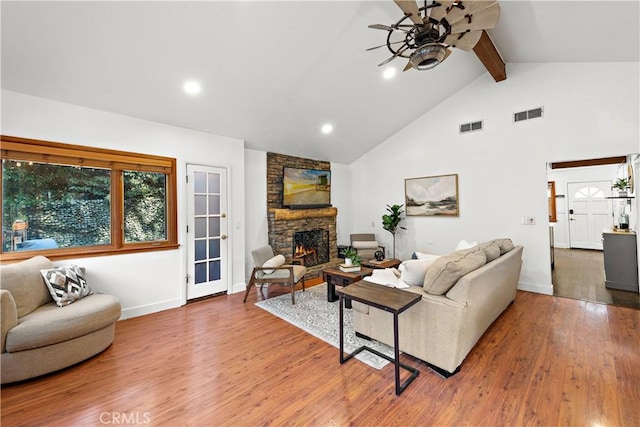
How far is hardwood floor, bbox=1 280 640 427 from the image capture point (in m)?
1.80

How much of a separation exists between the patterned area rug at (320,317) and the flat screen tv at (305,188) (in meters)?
1.95

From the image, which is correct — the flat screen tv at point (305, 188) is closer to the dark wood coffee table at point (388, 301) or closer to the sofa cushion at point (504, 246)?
the dark wood coffee table at point (388, 301)

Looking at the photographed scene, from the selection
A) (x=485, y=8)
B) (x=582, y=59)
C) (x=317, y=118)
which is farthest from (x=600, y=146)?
(x=317, y=118)

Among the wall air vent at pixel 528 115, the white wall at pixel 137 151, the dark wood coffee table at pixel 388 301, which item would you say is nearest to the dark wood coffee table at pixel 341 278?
the dark wood coffee table at pixel 388 301

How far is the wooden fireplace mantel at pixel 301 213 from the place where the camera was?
17.0 feet

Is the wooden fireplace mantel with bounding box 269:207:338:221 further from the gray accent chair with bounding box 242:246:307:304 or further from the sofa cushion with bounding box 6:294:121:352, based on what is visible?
the sofa cushion with bounding box 6:294:121:352

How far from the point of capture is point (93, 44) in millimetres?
2535

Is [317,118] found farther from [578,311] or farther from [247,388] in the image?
[578,311]

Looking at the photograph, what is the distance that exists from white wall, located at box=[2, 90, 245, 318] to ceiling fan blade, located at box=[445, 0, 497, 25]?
3.56 m

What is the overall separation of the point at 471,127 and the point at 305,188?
3.52m

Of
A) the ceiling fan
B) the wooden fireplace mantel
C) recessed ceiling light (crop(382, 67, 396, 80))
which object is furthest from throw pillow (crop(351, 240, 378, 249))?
the ceiling fan

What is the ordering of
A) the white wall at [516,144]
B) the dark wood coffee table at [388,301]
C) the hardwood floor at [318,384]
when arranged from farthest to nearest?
1. the white wall at [516,144]
2. the dark wood coffee table at [388,301]
3. the hardwood floor at [318,384]

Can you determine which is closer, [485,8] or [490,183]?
[485,8]

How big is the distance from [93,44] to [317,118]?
306cm
